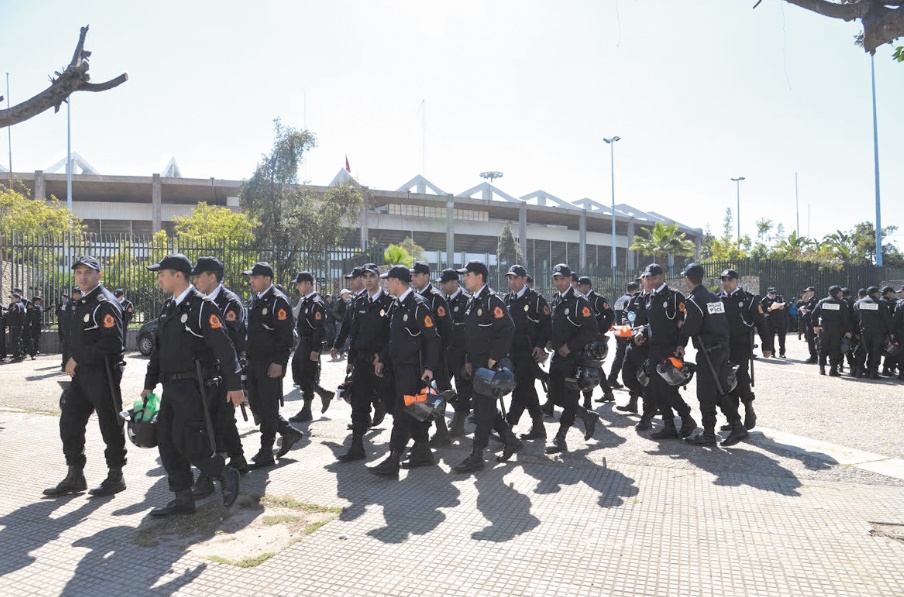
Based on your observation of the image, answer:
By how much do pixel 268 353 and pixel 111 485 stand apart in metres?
1.78

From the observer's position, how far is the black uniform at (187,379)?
462 cm

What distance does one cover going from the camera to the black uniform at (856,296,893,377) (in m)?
12.2

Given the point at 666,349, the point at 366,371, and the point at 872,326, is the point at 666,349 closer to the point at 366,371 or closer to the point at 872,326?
the point at 366,371

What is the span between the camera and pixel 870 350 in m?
12.5

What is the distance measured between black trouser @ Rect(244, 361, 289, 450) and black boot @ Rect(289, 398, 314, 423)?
5.70 feet

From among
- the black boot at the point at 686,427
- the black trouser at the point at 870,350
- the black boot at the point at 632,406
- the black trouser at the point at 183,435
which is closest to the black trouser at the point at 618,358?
the black boot at the point at 632,406

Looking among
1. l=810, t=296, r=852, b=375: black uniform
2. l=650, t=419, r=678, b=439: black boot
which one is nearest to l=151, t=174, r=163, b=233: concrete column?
l=810, t=296, r=852, b=375: black uniform

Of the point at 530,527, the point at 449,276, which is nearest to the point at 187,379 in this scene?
the point at 530,527

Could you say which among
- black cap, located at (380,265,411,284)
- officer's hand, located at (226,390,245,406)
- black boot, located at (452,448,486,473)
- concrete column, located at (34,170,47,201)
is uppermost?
concrete column, located at (34,170,47,201)

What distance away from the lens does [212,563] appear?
382 centimetres

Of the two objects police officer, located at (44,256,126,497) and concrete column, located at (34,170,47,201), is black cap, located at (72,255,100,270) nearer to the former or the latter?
police officer, located at (44,256,126,497)

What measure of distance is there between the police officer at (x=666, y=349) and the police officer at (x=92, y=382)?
5236mm

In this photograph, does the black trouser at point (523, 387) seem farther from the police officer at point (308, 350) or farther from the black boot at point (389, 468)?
the police officer at point (308, 350)

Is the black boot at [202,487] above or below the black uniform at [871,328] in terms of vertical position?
below
